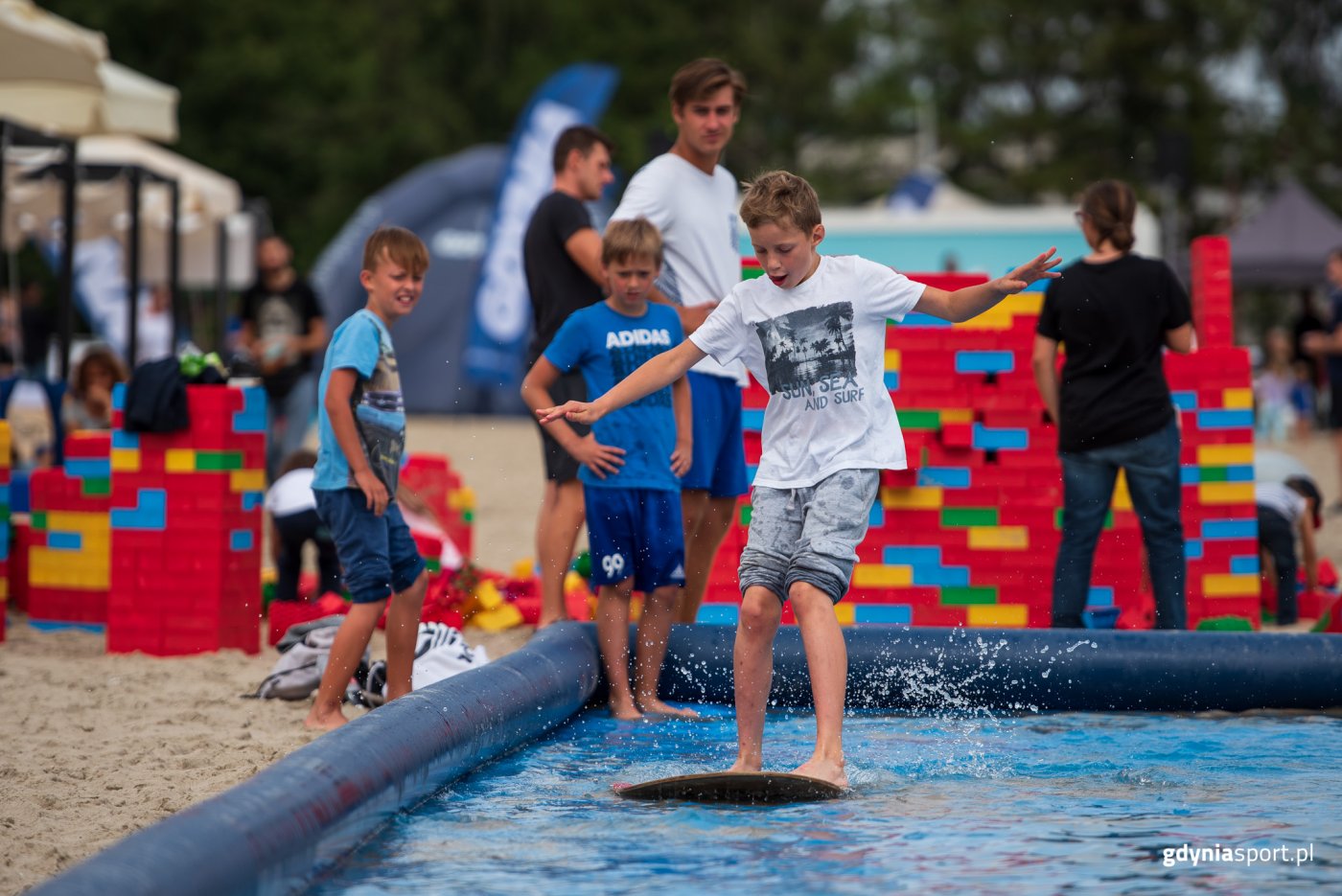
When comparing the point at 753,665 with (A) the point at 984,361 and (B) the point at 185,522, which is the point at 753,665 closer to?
(A) the point at 984,361

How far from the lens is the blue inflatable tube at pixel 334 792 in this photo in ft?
9.75

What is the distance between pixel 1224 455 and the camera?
7234mm

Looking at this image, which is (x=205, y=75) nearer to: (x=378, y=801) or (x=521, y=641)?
(x=521, y=641)

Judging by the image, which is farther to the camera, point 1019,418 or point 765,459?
point 1019,418

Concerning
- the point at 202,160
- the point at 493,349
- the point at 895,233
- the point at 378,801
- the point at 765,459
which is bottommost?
the point at 378,801

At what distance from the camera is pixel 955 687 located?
19.0 ft

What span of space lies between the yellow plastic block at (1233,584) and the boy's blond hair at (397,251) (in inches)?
147

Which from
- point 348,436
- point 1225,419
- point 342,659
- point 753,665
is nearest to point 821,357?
point 753,665

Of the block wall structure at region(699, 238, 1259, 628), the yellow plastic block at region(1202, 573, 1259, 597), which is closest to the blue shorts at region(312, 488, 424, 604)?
the block wall structure at region(699, 238, 1259, 628)

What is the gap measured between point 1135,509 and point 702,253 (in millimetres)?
1951

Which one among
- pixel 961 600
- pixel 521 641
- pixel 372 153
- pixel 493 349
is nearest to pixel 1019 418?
pixel 961 600

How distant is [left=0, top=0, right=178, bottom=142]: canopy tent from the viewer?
35.0ft

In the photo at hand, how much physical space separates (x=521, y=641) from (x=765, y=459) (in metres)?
2.74

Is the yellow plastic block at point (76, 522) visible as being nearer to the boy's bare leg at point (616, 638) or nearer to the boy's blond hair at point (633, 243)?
the boy's bare leg at point (616, 638)
